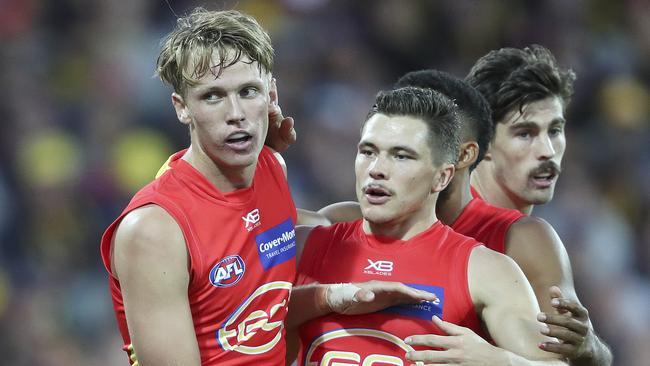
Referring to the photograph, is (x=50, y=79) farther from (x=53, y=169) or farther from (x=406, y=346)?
(x=406, y=346)

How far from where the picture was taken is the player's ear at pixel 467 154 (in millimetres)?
4117

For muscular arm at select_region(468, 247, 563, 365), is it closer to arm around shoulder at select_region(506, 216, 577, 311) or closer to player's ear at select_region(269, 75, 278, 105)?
arm around shoulder at select_region(506, 216, 577, 311)

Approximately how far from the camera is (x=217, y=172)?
361cm

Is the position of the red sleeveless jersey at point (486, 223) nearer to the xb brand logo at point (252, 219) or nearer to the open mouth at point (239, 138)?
the xb brand logo at point (252, 219)

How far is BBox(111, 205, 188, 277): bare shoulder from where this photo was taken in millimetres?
3273

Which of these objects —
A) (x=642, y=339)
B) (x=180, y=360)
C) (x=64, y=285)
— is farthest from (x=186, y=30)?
(x=642, y=339)

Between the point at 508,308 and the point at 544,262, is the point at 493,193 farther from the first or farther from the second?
the point at 508,308

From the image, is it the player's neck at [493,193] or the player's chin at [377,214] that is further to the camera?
the player's neck at [493,193]

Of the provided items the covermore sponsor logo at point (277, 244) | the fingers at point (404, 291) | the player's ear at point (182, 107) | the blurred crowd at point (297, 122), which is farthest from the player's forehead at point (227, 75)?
the blurred crowd at point (297, 122)

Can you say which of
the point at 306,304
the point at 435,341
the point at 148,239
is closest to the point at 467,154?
the point at 306,304

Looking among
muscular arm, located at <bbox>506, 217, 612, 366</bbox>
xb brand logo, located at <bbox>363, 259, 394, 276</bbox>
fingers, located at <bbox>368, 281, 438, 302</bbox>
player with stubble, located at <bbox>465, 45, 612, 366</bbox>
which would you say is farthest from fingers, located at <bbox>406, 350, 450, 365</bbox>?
player with stubble, located at <bbox>465, 45, 612, 366</bbox>

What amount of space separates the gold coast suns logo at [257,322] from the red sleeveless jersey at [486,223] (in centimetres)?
88

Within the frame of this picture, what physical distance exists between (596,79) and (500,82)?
460 cm

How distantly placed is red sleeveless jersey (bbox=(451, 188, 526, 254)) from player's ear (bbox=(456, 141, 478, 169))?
0.19 meters
